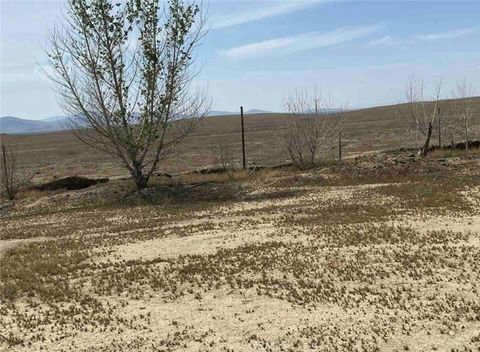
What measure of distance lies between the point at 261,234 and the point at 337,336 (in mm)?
6880

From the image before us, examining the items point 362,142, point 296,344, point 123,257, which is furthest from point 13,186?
point 362,142

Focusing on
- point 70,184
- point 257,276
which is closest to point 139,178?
point 70,184

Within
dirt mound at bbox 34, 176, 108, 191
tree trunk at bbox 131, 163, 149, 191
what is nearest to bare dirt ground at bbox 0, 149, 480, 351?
tree trunk at bbox 131, 163, 149, 191

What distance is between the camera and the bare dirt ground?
7250 mm

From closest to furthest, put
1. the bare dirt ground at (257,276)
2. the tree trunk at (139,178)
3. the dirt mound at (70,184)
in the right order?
1. the bare dirt ground at (257,276)
2. the tree trunk at (139,178)
3. the dirt mound at (70,184)

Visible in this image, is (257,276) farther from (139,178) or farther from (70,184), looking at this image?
(70,184)

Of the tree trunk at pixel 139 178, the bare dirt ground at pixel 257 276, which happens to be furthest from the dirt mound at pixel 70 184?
the bare dirt ground at pixel 257 276

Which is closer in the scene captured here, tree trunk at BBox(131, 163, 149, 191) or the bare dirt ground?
the bare dirt ground

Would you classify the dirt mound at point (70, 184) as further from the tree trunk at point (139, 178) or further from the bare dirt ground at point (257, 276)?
the bare dirt ground at point (257, 276)

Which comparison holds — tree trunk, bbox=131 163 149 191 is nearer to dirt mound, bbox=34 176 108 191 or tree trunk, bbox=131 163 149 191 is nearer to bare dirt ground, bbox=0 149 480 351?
dirt mound, bbox=34 176 108 191

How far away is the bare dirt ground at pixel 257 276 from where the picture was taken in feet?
23.8

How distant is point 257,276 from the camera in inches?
391

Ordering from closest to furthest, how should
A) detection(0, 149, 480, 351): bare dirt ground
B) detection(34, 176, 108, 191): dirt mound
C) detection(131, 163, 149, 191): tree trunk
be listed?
detection(0, 149, 480, 351): bare dirt ground < detection(131, 163, 149, 191): tree trunk < detection(34, 176, 108, 191): dirt mound

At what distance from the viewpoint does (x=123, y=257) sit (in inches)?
484
